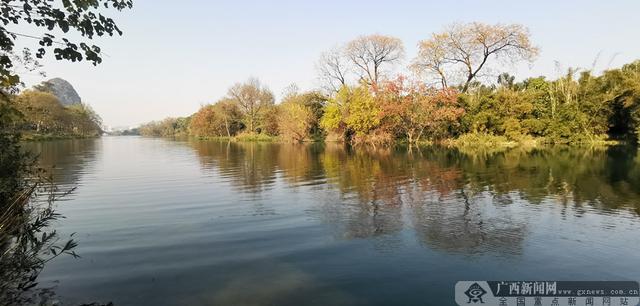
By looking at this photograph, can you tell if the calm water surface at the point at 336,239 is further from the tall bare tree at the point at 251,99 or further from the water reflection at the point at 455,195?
the tall bare tree at the point at 251,99

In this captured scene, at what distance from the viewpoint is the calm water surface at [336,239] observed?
641cm

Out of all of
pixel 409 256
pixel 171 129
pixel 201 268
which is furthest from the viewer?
pixel 171 129

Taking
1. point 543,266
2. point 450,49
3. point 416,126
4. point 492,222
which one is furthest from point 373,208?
point 450,49

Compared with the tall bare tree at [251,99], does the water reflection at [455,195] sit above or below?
below

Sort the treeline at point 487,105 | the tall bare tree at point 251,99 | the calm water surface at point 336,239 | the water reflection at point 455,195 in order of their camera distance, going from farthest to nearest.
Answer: the tall bare tree at point 251,99, the treeline at point 487,105, the water reflection at point 455,195, the calm water surface at point 336,239

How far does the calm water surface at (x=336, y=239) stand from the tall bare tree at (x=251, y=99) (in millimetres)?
73086

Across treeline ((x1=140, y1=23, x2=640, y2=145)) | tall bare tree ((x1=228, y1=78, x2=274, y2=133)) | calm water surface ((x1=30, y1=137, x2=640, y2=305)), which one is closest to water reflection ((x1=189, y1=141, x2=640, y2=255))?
calm water surface ((x1=30, y1=137, x2=640, y2=305))

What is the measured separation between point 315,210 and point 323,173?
31.3 feet

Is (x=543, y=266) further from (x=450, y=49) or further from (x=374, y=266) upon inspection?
(x=450, y=49)

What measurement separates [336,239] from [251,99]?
83160 millimetres

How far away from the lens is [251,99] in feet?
294

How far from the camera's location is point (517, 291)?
6297mm

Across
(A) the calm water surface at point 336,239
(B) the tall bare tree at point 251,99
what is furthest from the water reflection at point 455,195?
(B) the tall bare tree at point 251,99

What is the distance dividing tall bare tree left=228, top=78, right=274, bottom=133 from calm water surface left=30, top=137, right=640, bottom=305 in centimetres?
7309
